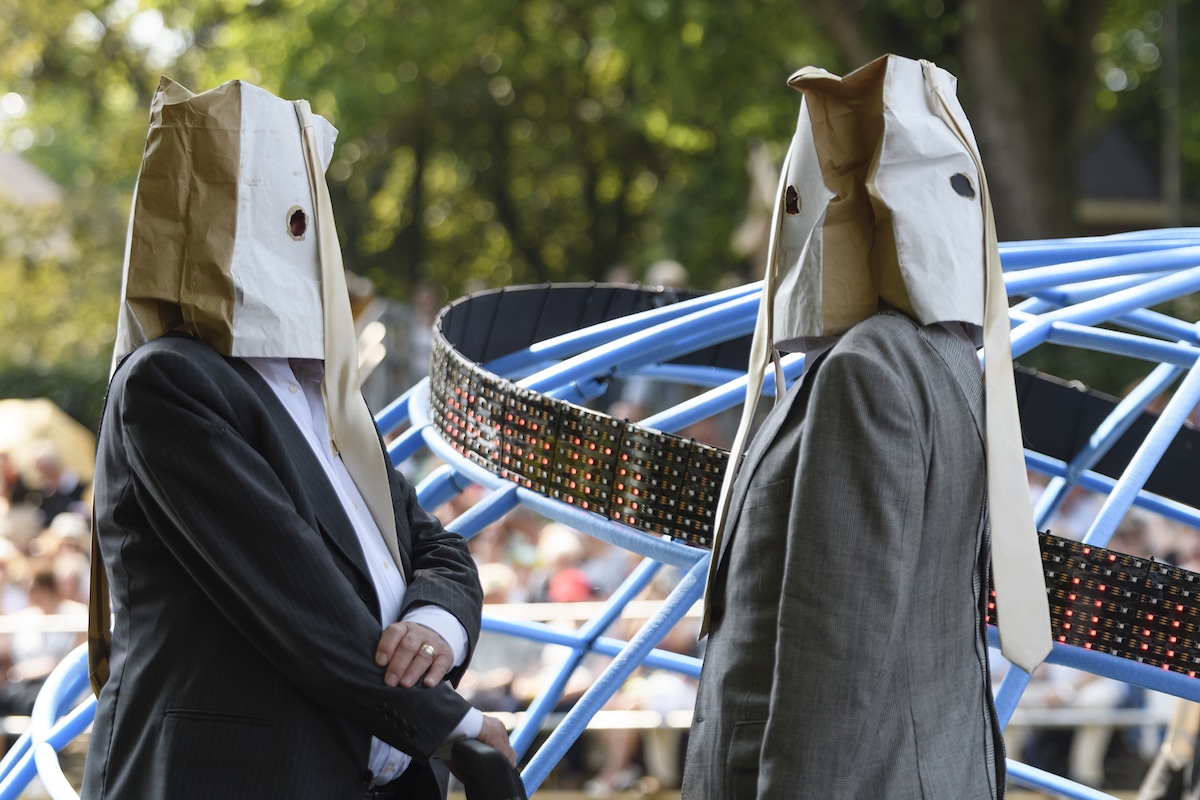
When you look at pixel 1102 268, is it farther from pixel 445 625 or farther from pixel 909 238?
pixel 445 625

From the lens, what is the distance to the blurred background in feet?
35.9

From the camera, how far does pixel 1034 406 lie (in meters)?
4.44

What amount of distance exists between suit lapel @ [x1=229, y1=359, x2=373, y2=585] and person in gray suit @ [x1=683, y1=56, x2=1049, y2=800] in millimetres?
648

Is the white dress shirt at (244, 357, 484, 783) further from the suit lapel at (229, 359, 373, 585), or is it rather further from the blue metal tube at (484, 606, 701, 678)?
the blue metal tube at (484, 606, 701, 678)

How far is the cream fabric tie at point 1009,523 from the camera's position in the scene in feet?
6.92

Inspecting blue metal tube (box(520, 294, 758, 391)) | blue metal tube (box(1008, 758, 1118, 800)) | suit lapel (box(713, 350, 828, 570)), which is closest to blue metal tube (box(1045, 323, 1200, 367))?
blue metal tube (box(520, 294, 758, 391))

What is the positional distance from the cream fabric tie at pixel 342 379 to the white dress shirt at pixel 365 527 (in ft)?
0.07

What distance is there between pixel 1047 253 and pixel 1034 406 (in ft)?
2.80

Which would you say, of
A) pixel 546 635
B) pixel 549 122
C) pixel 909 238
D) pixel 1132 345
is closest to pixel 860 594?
pixel 909 238

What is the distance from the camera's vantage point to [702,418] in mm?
3408

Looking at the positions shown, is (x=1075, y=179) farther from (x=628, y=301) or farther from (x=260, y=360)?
(x=260, y=360)

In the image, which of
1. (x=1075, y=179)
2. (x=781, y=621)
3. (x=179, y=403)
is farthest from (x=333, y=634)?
(x=1075, y=179)

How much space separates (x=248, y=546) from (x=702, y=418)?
1467 millimetres

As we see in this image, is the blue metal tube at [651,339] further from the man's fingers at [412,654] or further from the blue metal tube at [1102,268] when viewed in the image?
the man's fingers at [412,654]
